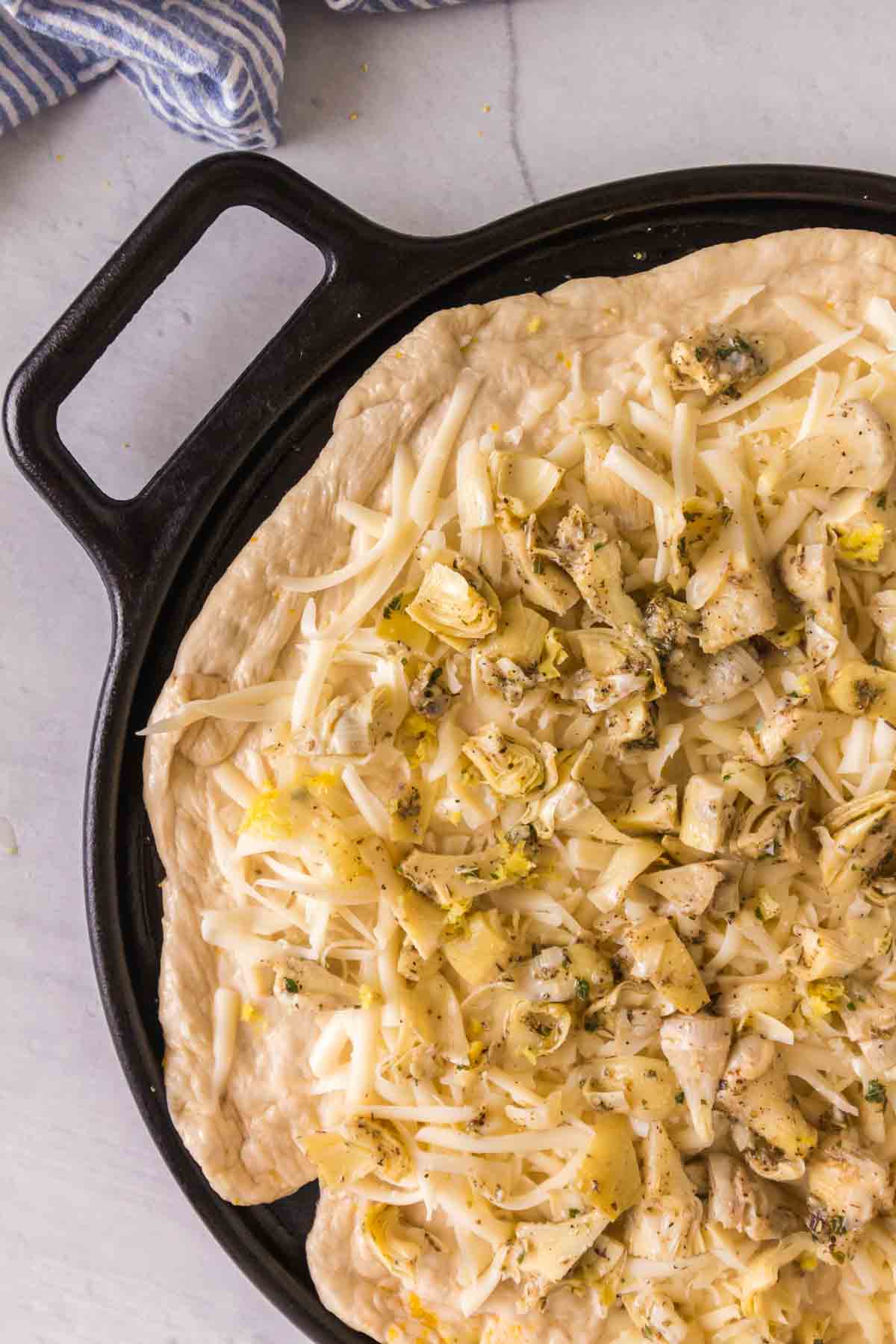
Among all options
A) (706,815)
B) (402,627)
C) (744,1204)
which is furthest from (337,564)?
(744,1204)

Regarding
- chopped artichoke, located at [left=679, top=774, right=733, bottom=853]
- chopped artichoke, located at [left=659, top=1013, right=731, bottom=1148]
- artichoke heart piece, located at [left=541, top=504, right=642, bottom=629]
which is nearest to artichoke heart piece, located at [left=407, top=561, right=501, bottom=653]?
artichoke heart piece, located at [left=541, top=504, right=642, bottom=629]

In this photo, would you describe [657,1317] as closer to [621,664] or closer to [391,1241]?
[391,1241]

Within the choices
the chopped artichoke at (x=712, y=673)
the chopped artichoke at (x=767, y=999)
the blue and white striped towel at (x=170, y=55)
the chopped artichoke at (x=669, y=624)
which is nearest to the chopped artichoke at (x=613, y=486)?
the chopped artichoke at (x=669, y=624)

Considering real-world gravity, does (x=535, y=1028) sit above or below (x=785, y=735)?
below

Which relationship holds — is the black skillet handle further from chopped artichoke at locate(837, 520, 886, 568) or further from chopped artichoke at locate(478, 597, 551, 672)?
chopped artichoke at locate(837, 520, 886, 568)

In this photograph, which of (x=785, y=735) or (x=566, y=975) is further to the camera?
(x=566, y=975)

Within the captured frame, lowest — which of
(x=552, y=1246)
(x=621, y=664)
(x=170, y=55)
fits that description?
(x=552, y=1246)
